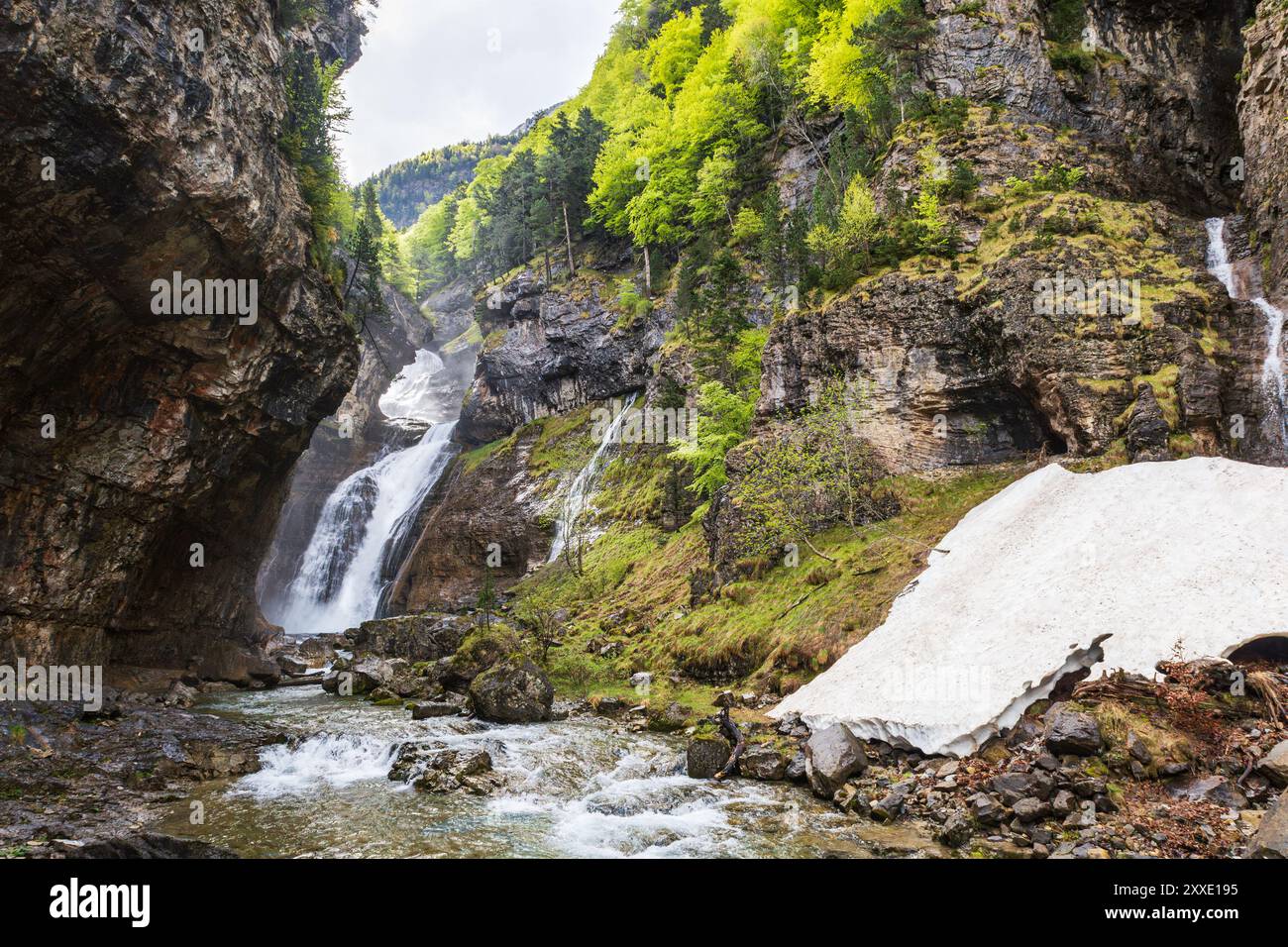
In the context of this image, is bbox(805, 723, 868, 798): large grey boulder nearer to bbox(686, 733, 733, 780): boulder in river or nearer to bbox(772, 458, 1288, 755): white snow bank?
bbox(772, 458, 1288, 755): white snow bank

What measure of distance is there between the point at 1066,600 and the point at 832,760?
6.27 metres

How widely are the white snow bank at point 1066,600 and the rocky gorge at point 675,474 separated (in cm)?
64

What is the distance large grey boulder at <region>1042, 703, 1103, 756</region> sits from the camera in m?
10.6

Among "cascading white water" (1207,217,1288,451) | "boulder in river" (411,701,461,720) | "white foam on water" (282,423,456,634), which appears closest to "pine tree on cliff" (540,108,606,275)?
"white foam on water" (282,423,456,634)

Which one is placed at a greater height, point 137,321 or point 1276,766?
point 137,321

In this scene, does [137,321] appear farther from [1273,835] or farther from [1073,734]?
[1273,835]

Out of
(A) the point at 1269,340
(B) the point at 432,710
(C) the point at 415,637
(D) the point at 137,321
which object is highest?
(D) the point at 137,321

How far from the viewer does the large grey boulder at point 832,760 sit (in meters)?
12.4

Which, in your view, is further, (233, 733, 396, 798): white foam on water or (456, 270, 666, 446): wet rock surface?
(456, 270, 666, 446): wet rock surface

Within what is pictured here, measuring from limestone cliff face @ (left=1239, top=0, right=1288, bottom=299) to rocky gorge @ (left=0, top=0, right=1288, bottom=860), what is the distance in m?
0.16

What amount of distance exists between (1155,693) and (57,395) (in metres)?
28.9

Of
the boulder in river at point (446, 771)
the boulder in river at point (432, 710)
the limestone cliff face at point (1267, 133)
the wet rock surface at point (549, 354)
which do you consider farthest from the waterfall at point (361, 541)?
the limestone cliff face at point (1267, 133)

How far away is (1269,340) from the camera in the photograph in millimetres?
20625

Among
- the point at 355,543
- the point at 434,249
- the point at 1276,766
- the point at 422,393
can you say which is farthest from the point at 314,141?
the point at 434,249
